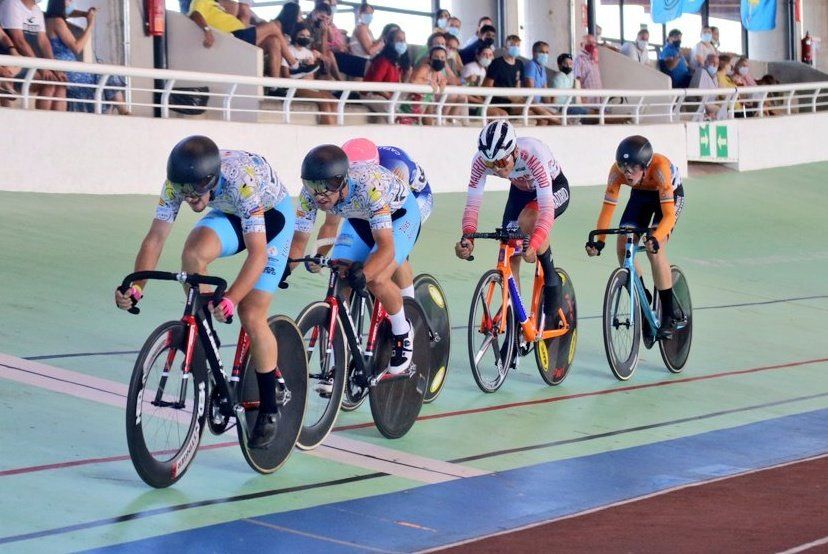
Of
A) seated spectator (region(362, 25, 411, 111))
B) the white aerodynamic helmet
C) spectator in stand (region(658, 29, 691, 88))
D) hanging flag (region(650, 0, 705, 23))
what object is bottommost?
the white aerodynamic helmet

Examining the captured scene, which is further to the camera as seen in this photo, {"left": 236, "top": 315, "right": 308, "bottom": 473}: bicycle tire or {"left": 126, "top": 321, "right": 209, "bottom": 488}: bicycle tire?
{"left": 236, "top": 315, "right": 308, "bottom": 473}: bicycle tire

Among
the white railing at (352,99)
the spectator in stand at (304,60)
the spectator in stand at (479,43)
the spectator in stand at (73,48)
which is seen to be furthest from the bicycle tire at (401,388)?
the spectator in stand at (479,43)

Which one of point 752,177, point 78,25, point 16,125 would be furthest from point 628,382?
point 752,177

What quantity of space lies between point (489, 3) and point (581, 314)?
11.6 meters

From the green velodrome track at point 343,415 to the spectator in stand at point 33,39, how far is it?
959 millimetres

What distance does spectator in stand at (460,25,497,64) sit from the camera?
16125 mm

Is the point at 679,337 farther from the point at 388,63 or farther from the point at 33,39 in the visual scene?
the point at 388,63

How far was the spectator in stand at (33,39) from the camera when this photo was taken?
10.9 m

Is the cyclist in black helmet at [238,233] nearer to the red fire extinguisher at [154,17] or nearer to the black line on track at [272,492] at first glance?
the black line on track at [272,492]

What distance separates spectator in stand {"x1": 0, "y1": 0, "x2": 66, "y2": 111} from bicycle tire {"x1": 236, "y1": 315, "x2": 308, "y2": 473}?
245 inches

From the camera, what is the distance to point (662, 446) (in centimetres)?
614

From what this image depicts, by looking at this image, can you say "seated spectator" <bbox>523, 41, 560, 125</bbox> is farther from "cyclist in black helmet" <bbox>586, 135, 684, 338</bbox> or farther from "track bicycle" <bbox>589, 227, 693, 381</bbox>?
"track bicycle" <bbox>589, 227, 693, 381</bbox>

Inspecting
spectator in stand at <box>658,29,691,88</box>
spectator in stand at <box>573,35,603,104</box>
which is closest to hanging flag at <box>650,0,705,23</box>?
spectator in stand at <box>658,29,691,88</box>

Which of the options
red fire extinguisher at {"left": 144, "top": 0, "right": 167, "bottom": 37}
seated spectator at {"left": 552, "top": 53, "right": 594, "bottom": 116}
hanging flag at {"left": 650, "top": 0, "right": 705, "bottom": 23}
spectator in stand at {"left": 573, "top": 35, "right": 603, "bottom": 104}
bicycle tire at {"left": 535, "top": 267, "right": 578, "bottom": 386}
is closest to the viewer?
bicycle tire at {"left": 535, "top": 267, "right": 578, "bottom": 386}
